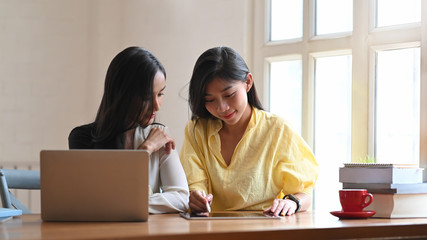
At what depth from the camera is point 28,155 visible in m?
3.69

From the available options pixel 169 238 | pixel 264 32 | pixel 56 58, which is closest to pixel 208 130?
pixel 169 238

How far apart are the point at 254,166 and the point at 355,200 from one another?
1.45ft

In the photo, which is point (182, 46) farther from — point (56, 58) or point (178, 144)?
point (56, 58)

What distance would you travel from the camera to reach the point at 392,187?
169cm

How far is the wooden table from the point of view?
45.3 inches

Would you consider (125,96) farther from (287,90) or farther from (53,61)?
(53,61)

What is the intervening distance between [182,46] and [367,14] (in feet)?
3.39

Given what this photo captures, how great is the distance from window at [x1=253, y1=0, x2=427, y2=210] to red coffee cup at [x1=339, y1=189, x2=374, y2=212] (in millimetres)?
855

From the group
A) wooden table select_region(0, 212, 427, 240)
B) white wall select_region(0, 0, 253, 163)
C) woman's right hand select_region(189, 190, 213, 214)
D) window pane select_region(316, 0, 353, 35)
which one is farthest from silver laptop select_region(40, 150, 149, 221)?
white wall select_region(0, 0, 253, 163)

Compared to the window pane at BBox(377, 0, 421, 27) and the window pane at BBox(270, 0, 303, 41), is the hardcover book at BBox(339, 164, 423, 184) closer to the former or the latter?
the window pane at BBox(377, 0, 421, 27)

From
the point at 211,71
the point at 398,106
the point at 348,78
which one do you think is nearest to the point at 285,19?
the point at 348,78

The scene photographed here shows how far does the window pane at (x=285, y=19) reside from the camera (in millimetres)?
3057

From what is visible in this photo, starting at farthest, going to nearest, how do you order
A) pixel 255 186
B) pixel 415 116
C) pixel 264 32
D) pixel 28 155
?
1. pixel 28 155
2. pixel 264 32
3. pixel 415 116
4. pixel 255 186

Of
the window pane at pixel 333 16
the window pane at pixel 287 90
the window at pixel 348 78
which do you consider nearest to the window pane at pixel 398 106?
the window at pixel 348 78
